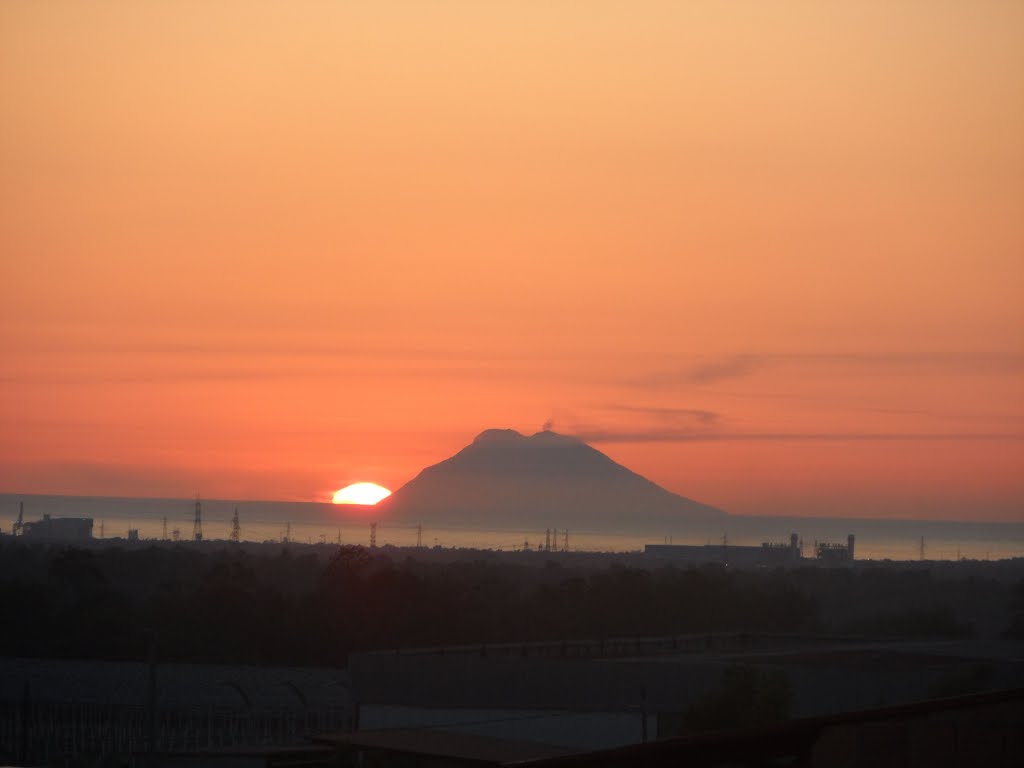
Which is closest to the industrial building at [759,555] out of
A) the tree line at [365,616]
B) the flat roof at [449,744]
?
the tree line at [365,616]

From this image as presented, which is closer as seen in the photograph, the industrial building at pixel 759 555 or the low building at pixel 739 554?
the industrial building at pixel 759 555

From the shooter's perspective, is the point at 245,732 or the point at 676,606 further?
the point at 676,606

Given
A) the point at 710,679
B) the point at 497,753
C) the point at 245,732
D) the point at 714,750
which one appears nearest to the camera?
the point at 714,750

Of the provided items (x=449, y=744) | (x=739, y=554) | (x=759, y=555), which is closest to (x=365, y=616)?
(x=449, y=744)

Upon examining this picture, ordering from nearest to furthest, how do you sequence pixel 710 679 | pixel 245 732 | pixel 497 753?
1. pixel 497 753
2. pixel 710 679
3. pixel 245 732

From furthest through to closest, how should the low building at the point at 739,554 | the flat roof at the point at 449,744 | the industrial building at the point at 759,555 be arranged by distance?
the low building at the point at 739,554 < the industrial building at the point at 759,555 < the flat roof at the point at 449,744

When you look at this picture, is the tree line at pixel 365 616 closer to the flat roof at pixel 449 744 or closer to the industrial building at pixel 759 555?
the flat roof at pixel 449 744

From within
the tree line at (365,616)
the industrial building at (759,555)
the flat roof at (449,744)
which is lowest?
the flat roof at (449,744)

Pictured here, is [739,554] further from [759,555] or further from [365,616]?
[365,616]

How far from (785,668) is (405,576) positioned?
1369 inches

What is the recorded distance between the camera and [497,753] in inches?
871

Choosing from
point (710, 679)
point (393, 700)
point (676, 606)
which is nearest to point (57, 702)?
point (393, 700)

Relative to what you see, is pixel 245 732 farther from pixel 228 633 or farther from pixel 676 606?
pixel 676 606

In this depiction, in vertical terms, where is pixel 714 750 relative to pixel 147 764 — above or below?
above
